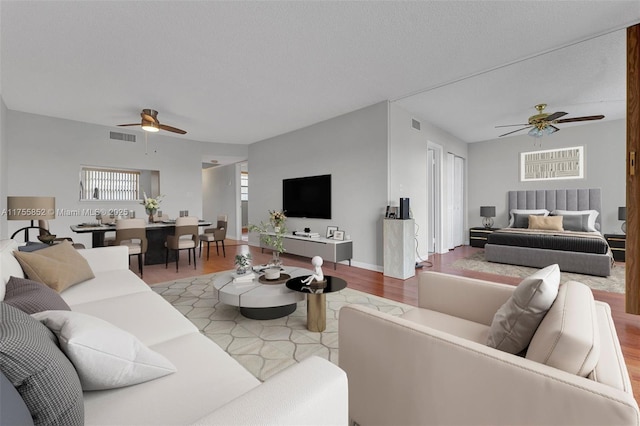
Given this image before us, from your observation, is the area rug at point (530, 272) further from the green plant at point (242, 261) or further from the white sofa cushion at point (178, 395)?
the white sofa cushion at point (178, 395)

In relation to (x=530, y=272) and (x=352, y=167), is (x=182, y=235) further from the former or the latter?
(x=530, y=272)

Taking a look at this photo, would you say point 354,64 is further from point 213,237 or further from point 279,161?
point 213,237

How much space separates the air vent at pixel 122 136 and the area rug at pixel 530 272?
694 centimetres

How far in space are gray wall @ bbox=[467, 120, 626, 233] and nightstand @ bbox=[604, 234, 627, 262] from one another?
63 centimetres

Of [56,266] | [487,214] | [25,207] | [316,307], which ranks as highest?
[25,207]

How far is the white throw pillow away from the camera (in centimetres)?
88

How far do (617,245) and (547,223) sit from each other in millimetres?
1150

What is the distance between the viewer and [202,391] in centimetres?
100

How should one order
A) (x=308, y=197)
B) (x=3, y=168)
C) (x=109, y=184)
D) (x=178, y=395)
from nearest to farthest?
(x=178, y=395) < (x=3, y=168) < (x=308, y=197) < (x=109, y=184)

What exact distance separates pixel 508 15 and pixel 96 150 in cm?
692

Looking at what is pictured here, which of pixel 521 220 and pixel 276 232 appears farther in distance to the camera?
pixel 521 220

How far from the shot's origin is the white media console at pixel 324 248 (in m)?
4.74

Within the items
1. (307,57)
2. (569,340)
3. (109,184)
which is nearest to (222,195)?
(109,184)

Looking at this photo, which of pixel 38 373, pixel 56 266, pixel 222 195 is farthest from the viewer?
pixel 222 195
